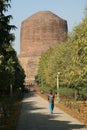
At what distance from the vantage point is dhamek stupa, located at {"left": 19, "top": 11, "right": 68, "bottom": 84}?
472 feet

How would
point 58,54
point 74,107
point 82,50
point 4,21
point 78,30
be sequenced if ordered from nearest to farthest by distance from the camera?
1. point 4,21
2. point 82,50
3. point 78,30
4. point 74,107
5. point 58,54

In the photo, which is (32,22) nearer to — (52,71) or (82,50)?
(52,71)

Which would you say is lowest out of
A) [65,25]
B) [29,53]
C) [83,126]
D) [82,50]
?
[83,126]

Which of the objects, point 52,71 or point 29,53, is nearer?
point 52,71

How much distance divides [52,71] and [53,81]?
197cm

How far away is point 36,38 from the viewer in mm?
143750

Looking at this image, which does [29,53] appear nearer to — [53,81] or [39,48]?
[39,48]

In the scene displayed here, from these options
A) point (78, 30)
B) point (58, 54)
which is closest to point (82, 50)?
point (78, 30)

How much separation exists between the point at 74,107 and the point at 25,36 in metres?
107

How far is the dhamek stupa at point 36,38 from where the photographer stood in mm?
143750

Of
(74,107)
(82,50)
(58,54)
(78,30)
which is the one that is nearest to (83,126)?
(82,50)

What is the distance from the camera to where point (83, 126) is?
2347 centimetres

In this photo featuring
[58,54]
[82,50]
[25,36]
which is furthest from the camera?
[25,36]

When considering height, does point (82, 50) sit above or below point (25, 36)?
below
